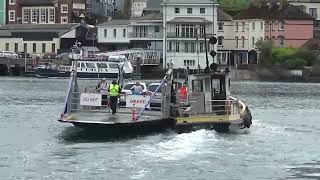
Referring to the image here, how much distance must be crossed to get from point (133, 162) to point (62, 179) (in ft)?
16.7

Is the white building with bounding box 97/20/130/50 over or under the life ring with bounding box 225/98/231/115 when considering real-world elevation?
over

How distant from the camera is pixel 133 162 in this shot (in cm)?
3659

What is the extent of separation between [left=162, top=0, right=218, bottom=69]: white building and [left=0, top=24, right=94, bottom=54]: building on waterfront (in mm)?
23860

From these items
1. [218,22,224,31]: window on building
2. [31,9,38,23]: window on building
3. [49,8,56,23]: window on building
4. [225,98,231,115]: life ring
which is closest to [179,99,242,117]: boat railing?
[225,98,231,115]: life ring

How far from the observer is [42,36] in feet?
584

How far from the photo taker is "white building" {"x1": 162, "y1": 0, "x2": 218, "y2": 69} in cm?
15862

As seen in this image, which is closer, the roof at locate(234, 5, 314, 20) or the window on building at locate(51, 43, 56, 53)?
the roof at locate(234, 5, 314, 20)

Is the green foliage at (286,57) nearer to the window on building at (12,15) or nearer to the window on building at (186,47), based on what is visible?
the window on building at (186,47)

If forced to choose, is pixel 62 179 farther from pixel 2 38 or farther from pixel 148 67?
pixel 2 38

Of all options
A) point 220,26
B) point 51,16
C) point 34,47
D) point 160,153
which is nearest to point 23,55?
point 34,47

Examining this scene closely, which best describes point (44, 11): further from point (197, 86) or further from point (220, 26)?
point (197, 86)

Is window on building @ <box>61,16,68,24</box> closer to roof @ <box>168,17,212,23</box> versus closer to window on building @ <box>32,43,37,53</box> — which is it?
window on building @ <box>32,43,37,53</box>

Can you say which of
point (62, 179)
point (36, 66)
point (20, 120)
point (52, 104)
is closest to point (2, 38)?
point (36, 66)

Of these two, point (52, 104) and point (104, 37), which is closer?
point (52, 104)
